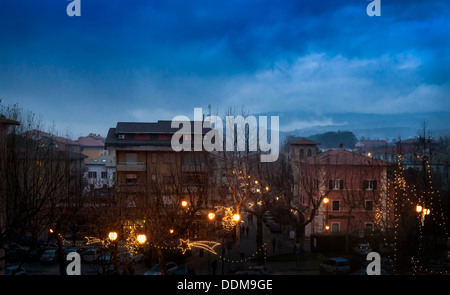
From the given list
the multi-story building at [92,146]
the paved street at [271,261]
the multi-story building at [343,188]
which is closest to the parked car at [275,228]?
the multi-story building at [343,188]

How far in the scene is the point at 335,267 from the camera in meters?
18.0

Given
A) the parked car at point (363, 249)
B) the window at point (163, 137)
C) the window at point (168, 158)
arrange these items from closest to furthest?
the parked car at point (363, 249), the window at point (168, 158), the window at point (163, 137)

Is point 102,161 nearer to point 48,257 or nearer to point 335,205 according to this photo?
point 48,257

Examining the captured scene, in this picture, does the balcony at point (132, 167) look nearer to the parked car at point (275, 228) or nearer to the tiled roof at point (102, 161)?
the parked car at point (275, 228)

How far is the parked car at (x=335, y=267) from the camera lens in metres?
18.0

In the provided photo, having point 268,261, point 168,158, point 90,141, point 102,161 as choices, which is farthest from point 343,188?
point 90,141

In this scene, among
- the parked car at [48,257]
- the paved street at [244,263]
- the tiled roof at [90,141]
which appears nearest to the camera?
the paved street at [244,263]

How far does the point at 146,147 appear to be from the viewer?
98.8 ft

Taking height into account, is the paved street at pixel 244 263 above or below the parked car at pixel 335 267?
below

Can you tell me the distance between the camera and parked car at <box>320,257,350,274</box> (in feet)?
59.1

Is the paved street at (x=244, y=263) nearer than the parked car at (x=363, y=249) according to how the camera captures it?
Yes
